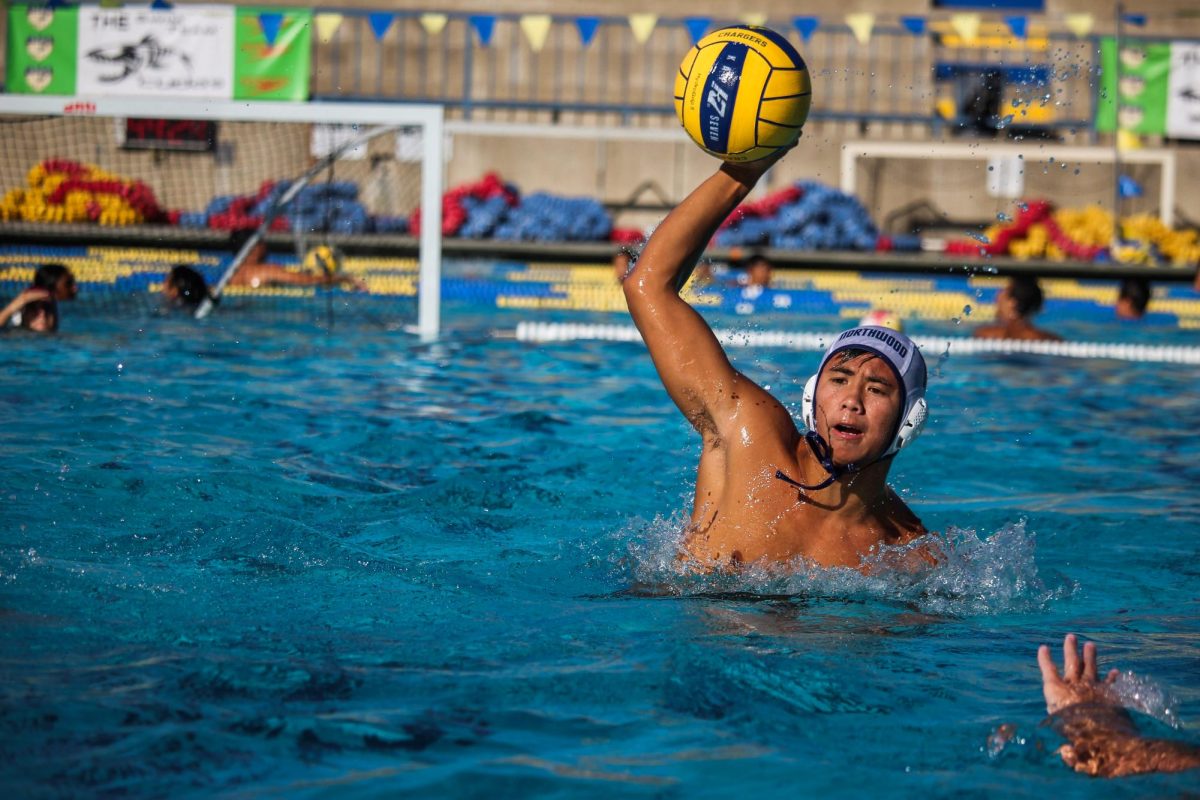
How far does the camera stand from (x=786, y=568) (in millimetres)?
3428

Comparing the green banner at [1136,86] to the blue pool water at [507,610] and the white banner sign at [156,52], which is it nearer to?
the blue pool water at [507,610]

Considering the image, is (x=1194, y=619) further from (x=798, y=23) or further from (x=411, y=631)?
(x=798, y=23)

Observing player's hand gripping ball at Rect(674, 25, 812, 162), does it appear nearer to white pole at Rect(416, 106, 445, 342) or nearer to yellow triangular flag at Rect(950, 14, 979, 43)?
white pole at Rect(416, 106, 445, 342)

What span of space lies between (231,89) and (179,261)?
175cm

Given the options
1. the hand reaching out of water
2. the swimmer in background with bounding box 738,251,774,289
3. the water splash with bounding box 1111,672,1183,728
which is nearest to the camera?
the hand reaching out of water

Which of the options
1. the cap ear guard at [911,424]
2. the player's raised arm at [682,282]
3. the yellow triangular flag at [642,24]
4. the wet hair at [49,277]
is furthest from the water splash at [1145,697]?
the yellow triangular flag at [642,24]

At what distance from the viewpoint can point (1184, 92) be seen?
14.0m

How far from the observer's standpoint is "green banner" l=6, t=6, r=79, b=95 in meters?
11.6

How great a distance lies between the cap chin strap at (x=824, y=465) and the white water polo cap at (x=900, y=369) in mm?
26

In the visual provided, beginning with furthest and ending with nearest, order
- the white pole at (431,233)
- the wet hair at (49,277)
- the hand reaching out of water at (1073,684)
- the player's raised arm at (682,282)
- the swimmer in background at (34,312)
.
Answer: the white pole at (431,233) < the wet hair at (49,277) < the swimmer in background at (34,312) < the player's raised arm at (682,282) < the hand reaching out of water at (1073,684)

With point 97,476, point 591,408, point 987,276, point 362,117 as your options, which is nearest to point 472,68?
point 987,276

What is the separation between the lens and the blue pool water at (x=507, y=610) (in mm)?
2479

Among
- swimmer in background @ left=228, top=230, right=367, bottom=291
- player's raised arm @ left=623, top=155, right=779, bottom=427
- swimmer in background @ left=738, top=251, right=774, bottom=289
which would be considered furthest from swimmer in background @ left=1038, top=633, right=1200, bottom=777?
swimmer in background @ left=738, top=251, right=774, bottom=289

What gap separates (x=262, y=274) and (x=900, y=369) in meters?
8.35
